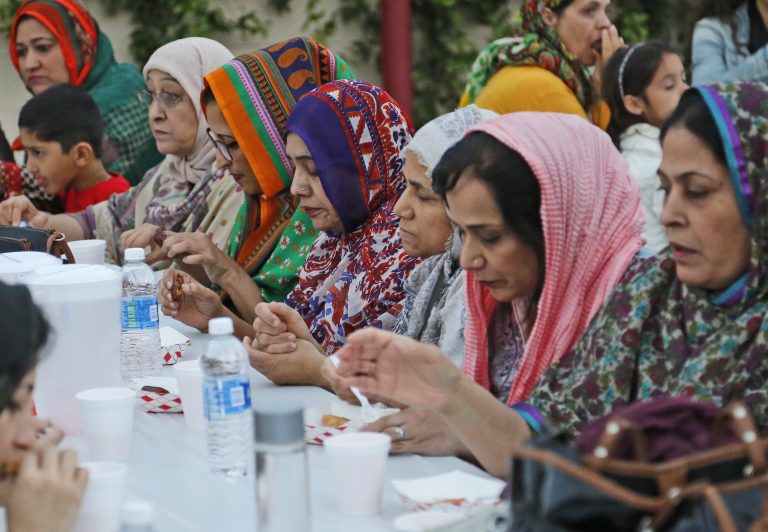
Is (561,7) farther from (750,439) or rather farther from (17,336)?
(750,439)

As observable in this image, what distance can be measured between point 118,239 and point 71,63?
46.6 inches

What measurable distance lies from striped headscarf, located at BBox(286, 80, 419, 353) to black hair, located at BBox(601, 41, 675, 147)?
4.81 feet

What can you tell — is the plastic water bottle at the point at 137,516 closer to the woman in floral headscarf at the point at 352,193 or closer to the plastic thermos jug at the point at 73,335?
the plastic thermos jug at the point at 73,335

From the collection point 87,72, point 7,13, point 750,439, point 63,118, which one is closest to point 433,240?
point 750,439

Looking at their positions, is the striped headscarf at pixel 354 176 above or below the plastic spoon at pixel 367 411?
above

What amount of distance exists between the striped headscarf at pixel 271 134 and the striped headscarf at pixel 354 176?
358mm

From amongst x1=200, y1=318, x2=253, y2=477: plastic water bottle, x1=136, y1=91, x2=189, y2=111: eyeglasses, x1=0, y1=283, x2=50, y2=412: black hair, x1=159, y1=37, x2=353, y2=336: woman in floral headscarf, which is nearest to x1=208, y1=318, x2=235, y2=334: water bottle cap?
x1=200, y1=318, x2=253, y2=477: plastic water bottle

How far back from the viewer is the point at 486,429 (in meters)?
1.62

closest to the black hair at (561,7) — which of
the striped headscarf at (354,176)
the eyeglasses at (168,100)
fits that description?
the eyeglasses at (168,100)

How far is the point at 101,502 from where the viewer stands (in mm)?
1269

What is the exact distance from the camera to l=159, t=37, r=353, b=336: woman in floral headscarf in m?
3.01

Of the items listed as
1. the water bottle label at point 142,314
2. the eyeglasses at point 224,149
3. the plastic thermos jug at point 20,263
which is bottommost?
the water bottle label at point 142,314

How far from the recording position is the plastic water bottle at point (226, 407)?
1583 millimetres

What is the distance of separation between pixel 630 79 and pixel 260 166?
1.61 meters
